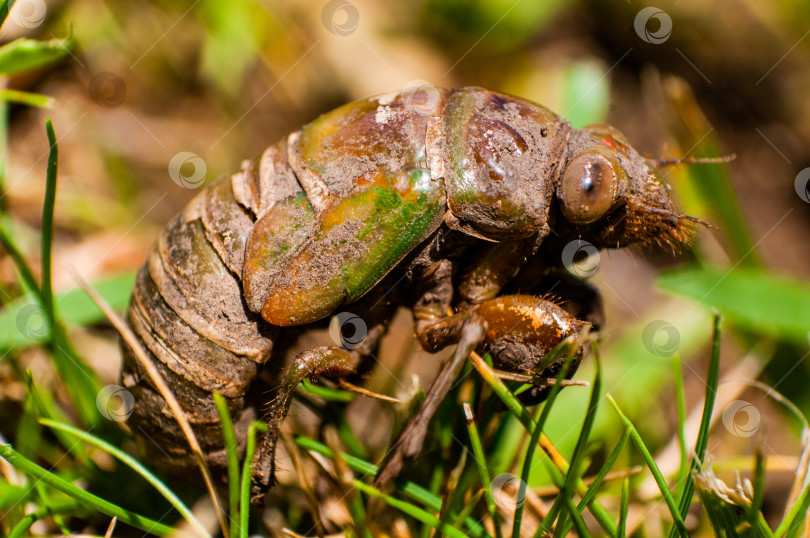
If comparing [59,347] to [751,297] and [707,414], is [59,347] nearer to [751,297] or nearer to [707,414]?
[707,414]

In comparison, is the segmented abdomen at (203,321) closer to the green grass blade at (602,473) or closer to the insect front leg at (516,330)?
the insect front leg at (516,330)

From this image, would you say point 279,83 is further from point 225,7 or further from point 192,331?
point 192,331

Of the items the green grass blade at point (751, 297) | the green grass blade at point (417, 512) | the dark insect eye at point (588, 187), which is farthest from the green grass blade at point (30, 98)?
the green grass blade at point (751, 297)

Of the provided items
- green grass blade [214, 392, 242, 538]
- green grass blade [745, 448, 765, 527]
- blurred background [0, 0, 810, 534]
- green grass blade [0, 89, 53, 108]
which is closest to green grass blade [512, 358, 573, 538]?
green grass blade [745, 448, 765, 527]

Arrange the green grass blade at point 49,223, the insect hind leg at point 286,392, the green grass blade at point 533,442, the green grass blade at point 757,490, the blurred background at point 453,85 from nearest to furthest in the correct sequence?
the green grass blade at point 757,490, the green grass blade at point 533,442, the green grass blade at point 49,223, the insect hind leg at point 286,392, the blurred background at point 453,85

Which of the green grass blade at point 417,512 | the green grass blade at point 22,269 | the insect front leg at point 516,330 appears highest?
the insect front leg at point 516,330

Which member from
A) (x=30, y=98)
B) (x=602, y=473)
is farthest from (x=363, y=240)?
(x=30, y=98)

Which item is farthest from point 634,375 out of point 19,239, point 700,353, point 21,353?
point 19,239

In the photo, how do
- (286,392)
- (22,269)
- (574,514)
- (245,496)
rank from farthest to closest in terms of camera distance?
(22,269)
(286,392)
(245,496)
(574,514)

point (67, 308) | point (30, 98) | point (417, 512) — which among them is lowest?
point (67, 308)
